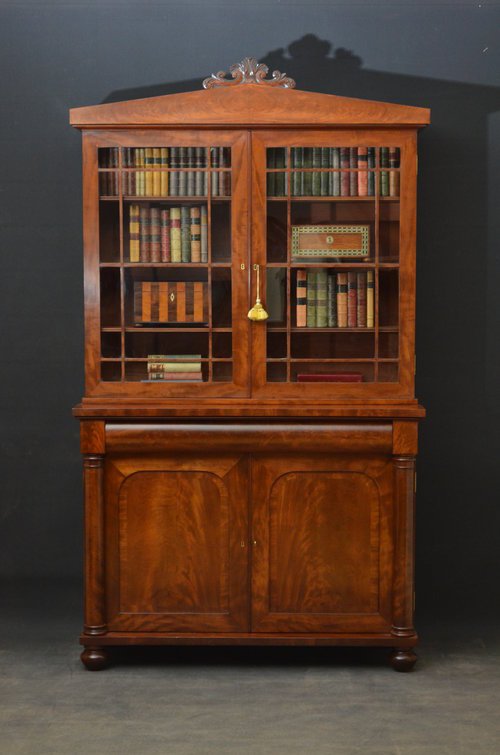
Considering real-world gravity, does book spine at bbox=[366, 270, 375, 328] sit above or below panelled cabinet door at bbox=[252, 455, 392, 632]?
above

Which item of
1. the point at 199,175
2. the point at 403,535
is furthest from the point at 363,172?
the point at 403,535

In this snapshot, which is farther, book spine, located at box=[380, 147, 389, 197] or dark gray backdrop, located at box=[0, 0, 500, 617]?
dark gray backdrop, located at box=[0, 0, 500, 617]

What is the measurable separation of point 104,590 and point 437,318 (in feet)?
6.62

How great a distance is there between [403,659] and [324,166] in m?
2.07

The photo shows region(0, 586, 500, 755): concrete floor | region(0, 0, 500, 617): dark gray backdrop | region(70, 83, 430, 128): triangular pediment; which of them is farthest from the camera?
region(0, 0, 500, 617): dark gray backdrop

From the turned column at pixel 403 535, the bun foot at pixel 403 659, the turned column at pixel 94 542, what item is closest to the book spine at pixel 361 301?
the turned column at pixel 403 535

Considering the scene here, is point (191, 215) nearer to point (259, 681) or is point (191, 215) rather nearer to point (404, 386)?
point (404, 386)

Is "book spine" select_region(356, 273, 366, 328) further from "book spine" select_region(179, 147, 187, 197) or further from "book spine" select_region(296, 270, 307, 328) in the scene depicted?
"book spine" select_region(179, 147, 187, 197)

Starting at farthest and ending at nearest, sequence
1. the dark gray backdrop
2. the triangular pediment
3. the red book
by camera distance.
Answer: the dark gray backdrop < the red book < the triangular pediment

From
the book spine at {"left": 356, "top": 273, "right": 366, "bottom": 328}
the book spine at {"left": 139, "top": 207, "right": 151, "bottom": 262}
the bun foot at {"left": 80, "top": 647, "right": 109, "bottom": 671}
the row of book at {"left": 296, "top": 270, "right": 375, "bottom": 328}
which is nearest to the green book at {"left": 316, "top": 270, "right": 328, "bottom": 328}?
the row of book at {"left": 296, "top": 270, "right": 375, "bottom": 328}

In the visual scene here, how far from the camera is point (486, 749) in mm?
3137

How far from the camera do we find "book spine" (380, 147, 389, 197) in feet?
12.6

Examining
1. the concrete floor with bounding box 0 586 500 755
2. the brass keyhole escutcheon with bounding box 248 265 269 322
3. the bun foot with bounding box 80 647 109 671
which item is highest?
the brass keyhole escutcheon with bounding box 248 265 269 322

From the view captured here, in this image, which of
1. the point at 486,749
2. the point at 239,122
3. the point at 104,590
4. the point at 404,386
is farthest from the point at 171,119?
the point at 486,749
